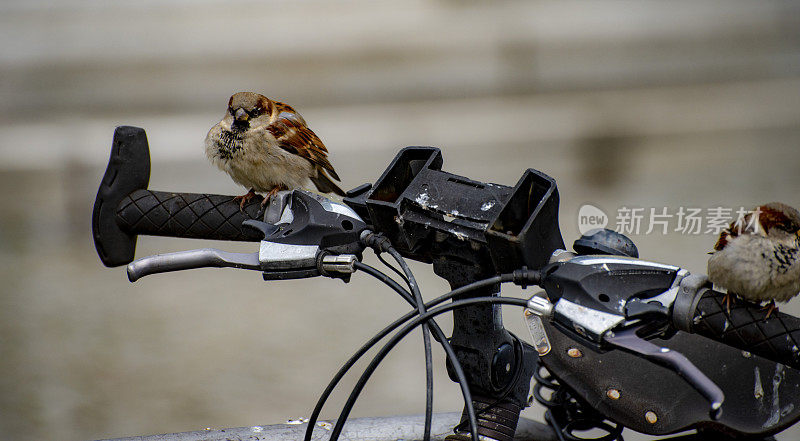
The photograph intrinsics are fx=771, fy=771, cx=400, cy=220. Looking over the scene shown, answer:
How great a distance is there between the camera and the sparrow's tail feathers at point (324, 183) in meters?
1.49

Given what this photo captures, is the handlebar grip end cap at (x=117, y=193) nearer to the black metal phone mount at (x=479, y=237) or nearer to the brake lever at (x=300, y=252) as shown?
the brake lever at (x=300, y=252)

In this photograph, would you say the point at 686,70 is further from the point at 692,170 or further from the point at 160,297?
the point at 160,297

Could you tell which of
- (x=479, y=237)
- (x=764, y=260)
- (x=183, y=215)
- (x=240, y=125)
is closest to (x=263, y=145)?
(x=240, y=125)

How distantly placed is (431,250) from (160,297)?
221 centimetres

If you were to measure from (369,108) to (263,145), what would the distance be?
226 cm

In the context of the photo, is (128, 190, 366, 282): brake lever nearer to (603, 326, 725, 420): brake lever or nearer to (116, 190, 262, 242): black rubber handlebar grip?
(116, 190, 262, 242): black rubber handlebar grip

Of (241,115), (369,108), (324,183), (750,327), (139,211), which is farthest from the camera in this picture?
(369,108)

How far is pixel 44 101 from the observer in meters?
3.48

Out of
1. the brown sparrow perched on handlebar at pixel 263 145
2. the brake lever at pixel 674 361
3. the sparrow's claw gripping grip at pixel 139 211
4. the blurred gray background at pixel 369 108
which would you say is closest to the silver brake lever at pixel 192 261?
the sparrow's claw gripping grip at pixel 139 211

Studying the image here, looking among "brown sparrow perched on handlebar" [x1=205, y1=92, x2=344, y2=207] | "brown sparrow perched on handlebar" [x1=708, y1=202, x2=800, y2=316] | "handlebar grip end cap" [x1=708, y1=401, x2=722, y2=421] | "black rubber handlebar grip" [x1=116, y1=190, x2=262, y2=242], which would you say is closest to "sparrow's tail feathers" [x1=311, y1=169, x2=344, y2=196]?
"brown sparrow perched on handlebar" [x1=205, y1=92, x2=344, y2=207]

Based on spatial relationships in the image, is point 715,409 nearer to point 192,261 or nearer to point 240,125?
point 192,261

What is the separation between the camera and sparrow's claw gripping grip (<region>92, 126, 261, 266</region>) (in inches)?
34.9

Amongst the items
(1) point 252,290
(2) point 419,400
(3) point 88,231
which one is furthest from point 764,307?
(3) point 88,231

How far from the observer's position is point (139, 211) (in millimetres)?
895
